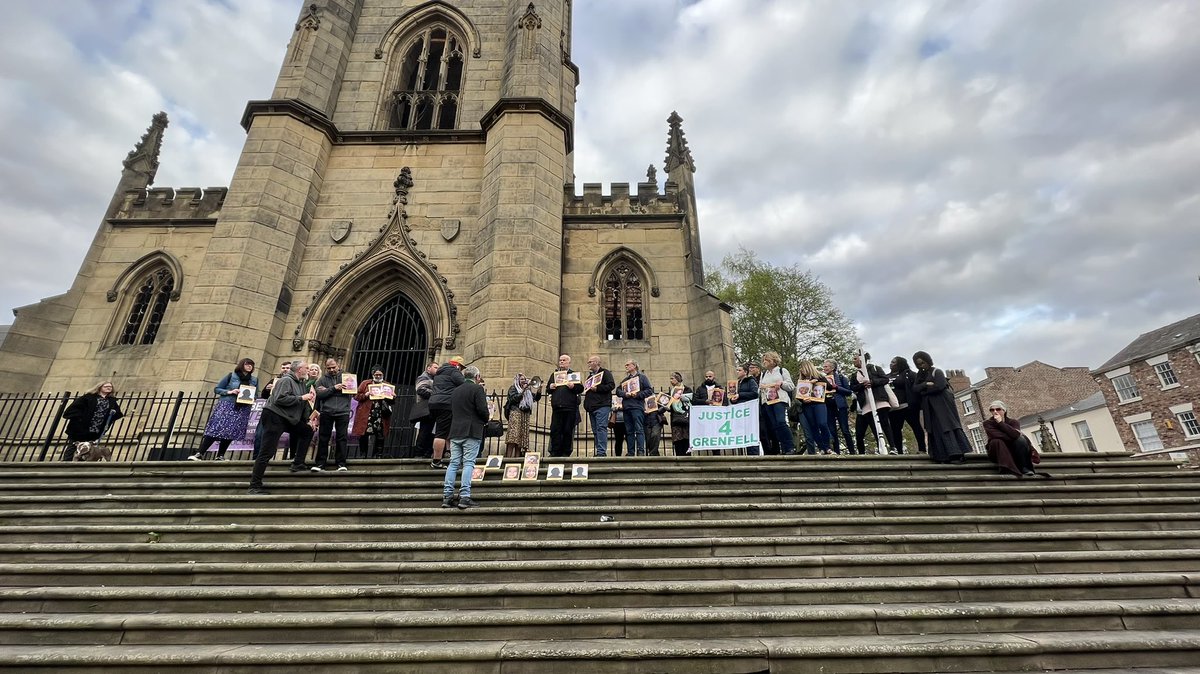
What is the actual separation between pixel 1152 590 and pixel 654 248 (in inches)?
433

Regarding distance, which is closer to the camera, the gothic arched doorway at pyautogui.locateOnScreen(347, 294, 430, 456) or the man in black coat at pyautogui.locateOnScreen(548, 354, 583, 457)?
the man in black coat at pyautogui.locateOnScreen(548, 354, 583, 457)

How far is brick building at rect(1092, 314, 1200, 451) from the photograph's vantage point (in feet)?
74.4

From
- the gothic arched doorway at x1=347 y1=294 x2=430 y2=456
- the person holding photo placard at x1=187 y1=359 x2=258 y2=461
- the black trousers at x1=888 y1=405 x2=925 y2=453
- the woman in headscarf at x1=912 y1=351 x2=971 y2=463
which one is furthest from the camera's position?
the gothic arched doorway at x1=347 y1=294 x2=430 y2=456

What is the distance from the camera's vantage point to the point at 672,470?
24.3 ft

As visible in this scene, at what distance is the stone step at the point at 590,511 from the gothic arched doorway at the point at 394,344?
607 centimetres

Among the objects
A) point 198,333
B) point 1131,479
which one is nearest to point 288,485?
point 198,333

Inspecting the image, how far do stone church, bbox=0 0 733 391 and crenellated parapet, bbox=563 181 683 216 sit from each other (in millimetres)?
63

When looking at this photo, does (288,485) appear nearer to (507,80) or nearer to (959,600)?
(959,600)

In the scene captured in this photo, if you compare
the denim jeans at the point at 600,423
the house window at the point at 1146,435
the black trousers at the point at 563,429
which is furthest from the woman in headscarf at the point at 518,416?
the house window at the point at 1146,435

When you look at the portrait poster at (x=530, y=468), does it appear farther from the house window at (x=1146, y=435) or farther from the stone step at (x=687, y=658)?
the house window at (x=1146, y=435)

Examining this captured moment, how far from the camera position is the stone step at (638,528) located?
5.55m

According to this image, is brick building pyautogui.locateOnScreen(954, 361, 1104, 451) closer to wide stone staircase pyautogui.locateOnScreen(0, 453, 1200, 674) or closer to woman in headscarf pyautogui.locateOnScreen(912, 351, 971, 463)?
woman in headscarf pyautogui.locateOnScreen(912, 351, 971, 463)

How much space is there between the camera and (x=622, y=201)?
14438 mm

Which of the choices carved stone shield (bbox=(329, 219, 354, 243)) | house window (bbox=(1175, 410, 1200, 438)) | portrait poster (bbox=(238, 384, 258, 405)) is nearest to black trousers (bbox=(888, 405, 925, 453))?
portrait poster (bbox=(238, 384, 258, 405))
